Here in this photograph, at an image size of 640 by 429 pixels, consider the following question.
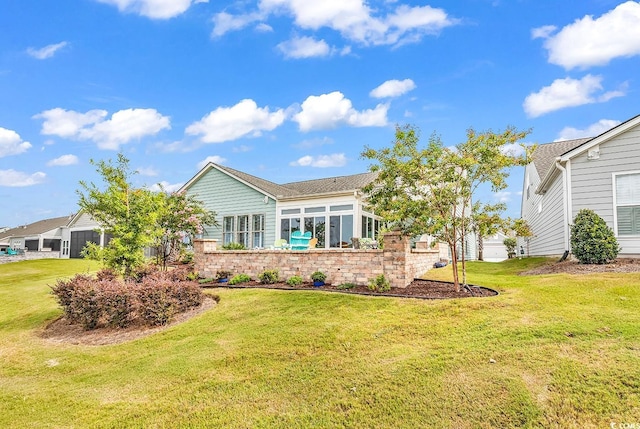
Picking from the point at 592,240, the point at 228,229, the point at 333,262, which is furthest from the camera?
the point at 228,229

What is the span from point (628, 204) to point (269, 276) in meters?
11.4

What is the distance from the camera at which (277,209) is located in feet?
61.7

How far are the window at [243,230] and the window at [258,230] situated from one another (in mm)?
385

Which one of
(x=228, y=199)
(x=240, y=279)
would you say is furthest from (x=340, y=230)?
(x=228, y=199)

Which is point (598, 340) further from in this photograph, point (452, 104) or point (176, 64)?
point (176, 64)

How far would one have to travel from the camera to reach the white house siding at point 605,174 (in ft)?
38.2

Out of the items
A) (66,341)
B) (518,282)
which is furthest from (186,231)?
(518,282)

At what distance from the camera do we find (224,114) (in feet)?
72.9

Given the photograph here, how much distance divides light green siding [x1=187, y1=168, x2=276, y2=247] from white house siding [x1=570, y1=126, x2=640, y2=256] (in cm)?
1265

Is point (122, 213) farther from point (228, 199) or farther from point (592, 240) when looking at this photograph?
point (592, 240)

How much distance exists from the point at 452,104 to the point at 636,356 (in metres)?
12.0

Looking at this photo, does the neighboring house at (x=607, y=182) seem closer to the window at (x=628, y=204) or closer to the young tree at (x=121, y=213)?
the window at (x=628, y=204)

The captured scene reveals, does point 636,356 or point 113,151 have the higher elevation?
point 113,151

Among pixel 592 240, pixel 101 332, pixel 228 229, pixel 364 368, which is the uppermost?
pixel 228 229
